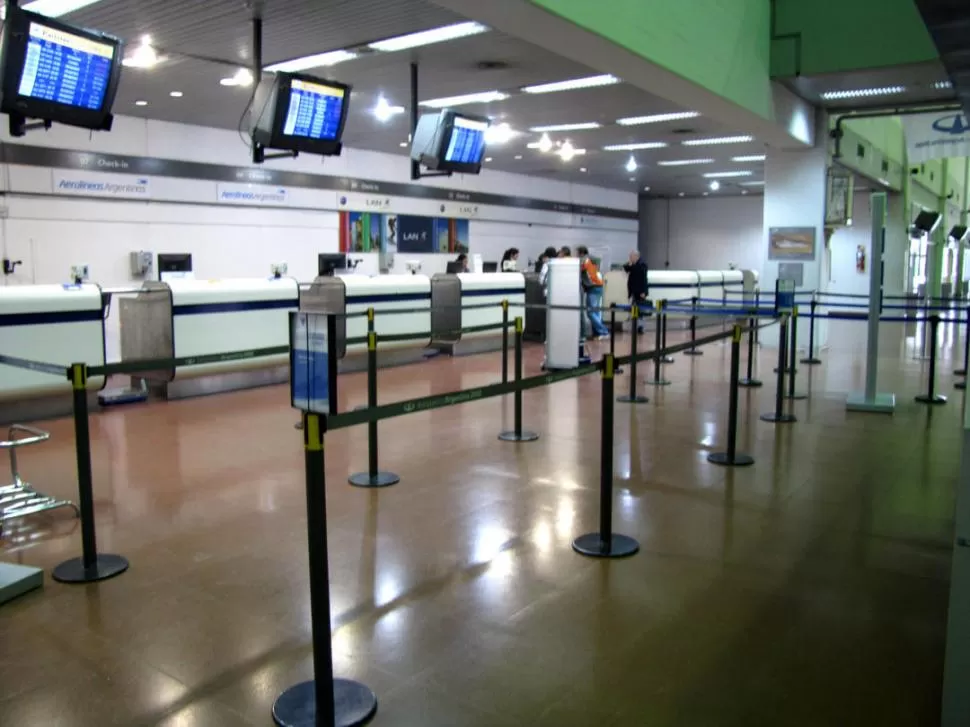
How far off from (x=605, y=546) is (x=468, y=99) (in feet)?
25.9

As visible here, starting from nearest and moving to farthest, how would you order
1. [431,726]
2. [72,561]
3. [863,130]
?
[431,726], [72,561], [863,130]

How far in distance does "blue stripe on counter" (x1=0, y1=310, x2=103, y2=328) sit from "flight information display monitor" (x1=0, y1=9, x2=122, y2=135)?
72.0 inches

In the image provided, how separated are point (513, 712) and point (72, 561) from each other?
8.31 feet

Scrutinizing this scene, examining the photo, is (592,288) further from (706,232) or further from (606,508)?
(706,232)

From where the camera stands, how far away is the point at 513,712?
2.77 meters

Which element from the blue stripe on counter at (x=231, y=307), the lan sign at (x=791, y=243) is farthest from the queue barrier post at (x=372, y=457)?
the lan sign at (x=791, y=243)

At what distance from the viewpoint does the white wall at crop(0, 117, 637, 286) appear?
10.3m

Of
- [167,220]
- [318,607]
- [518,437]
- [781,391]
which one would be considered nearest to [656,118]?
[781,391]

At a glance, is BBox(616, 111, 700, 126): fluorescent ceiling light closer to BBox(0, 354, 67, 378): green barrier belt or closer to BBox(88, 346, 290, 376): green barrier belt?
BBox(88, 346, 290, 376): green barrier belt

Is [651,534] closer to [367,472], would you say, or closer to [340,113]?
[367,472]

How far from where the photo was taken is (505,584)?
3.85 m

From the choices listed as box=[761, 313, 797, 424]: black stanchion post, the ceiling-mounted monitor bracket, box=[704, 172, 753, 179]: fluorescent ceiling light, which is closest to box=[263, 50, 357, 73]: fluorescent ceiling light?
the ceiling-mounted monitor bracket

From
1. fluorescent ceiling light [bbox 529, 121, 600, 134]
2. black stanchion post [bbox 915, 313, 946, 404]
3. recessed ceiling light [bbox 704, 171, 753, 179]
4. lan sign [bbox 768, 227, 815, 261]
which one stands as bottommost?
black stanchion post [bbox 915, 313, 946, 404]

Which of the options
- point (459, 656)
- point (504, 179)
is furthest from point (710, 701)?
point (504, 179)
